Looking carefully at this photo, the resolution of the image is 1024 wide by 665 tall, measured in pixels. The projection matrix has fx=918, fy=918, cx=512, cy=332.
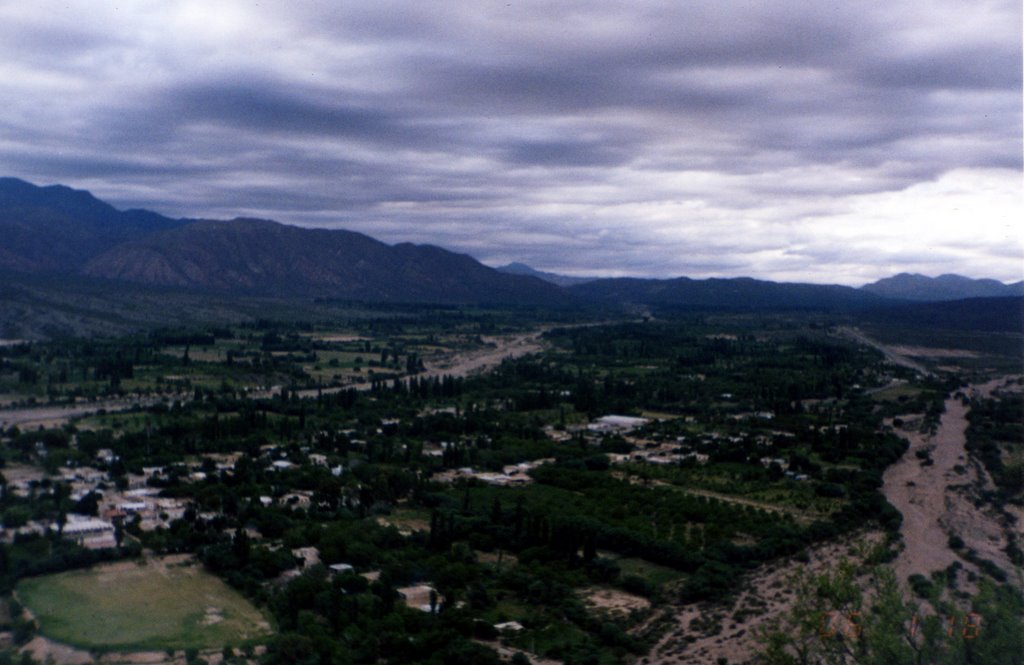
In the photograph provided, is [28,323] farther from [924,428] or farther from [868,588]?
[868,588]

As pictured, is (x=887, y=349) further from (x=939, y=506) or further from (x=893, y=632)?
(x=893, y=632)

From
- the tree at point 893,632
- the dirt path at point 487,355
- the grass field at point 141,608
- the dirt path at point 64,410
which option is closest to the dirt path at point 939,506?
the tree at point 893,632

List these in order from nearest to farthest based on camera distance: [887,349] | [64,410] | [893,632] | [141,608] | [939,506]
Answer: [893,632]
[141,608]
[939,506]
[64,410]
[887,349]

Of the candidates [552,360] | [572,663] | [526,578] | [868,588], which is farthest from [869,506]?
[552,360]

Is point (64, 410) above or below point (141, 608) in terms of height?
above

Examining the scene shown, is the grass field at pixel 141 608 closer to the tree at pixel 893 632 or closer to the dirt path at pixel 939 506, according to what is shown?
the tree at pixel 893 632

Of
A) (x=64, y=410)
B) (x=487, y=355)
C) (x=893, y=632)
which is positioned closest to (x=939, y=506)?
(x=893, y=632)
